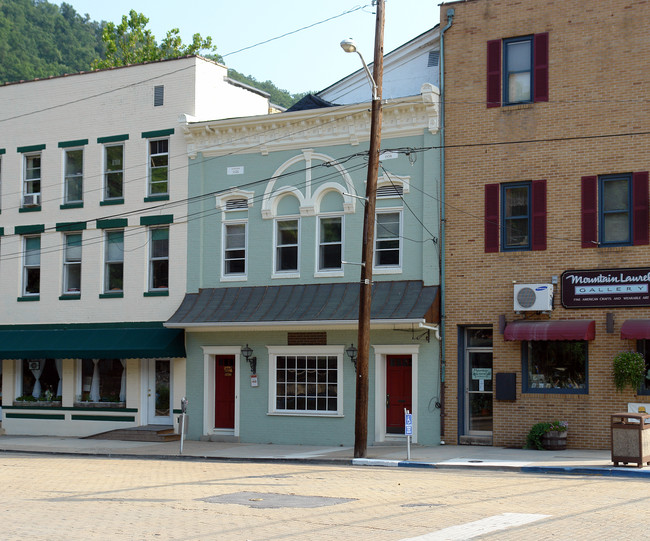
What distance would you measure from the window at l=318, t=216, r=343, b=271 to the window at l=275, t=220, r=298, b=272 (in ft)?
2.69

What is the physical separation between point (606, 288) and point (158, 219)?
43.9ft

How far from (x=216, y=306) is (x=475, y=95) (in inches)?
363

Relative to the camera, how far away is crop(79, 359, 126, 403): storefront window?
29156 millimetres

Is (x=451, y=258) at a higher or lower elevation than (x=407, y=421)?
higher

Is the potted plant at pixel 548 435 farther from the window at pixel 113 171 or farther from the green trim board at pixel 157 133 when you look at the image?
the window at pixel 113 171

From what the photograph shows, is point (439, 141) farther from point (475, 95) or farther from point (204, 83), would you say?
point (204, 83)

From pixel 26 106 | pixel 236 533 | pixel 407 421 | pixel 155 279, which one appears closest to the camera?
pixel 236 533

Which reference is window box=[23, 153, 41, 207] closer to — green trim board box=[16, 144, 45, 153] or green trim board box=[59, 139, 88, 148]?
green trim board box=[16, 144, 45, 153]

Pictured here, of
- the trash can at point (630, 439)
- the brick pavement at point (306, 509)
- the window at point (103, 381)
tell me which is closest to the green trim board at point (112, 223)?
the window at point (103, 381)

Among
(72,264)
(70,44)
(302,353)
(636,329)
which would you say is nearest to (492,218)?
(636,329)

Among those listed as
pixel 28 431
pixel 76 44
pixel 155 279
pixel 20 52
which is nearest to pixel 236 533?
pixel 155 279

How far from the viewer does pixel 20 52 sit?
6369cm

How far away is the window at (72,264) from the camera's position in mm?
30181

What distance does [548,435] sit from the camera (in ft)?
71.5
